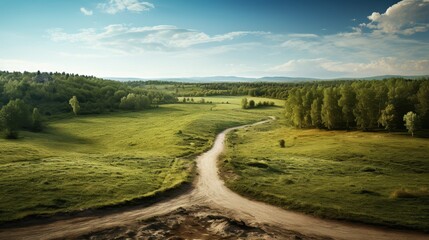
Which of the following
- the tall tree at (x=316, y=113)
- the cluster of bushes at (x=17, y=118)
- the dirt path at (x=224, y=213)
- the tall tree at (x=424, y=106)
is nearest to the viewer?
the dirt path at (x=224, y=213)

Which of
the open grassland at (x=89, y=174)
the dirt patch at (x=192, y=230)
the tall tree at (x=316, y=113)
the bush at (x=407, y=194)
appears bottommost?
the dirt patch at (x=192, y=230)

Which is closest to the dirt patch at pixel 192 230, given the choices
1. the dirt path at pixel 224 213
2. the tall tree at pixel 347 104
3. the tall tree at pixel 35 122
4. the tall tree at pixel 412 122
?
the dirt path at pixel 224 213

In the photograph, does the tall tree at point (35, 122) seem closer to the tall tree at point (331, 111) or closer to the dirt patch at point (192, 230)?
the dirt patch at point (192, 230)

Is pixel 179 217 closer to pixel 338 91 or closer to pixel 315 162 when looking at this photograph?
pixel 315 162

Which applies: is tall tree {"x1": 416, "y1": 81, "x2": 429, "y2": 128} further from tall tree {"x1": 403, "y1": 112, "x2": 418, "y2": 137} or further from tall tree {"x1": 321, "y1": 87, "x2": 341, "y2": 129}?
tall tree {"x1": 321, "y1": 87, "x2": 341, "y2": 129}

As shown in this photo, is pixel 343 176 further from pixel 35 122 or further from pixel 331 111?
pixel 35 122

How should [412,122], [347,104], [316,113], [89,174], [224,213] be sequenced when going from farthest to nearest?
[316,113] < [347,104] < [412,122] < [89,174] < [224,213]

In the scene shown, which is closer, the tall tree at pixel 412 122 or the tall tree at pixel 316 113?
the tall tree at pixel 412 122

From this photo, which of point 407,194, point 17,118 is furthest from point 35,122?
point 407,194
